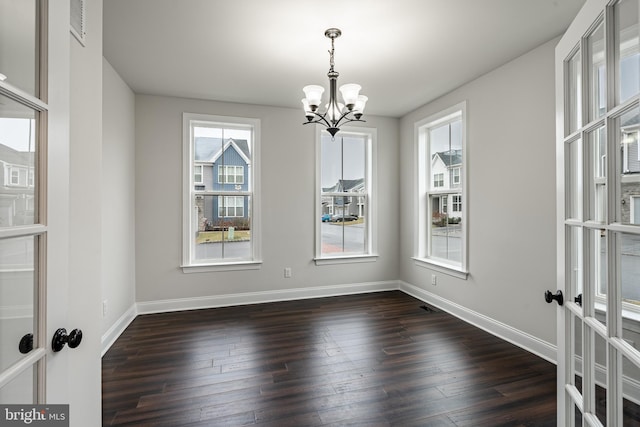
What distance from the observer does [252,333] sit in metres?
3.23

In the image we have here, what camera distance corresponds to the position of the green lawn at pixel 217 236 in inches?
165

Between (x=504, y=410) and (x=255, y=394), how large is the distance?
163 cm

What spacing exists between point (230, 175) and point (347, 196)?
1.71 m

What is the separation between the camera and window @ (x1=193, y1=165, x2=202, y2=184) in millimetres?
4125

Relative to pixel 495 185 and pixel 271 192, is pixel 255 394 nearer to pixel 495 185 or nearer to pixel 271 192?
pixel 271 192

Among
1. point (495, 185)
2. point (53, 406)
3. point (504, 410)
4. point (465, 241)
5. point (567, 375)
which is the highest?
point (495, 185)

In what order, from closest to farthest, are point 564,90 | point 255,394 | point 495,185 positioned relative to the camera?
point 564,90 < point 255,394 < point 495,185

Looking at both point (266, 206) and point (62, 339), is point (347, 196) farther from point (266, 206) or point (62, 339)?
point (62, 339)

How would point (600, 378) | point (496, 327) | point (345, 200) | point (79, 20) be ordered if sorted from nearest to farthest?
1. point (600, 378)
2. point (79, 20)
3. point (496, 327)
4. point (345, 200)

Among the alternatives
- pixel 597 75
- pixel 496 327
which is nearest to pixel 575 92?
pixel 597 75

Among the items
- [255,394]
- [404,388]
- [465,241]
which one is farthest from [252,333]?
[465,241]

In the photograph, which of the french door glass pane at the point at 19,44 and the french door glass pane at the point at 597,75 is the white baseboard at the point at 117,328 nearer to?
the french door glass pane at the point at 19,44

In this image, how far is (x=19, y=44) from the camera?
824 mm

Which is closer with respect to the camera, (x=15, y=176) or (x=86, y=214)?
(x=15, y=176)
